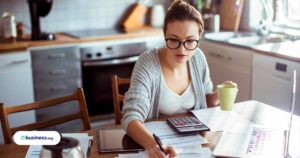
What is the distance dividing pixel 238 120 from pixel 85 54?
6.20ft

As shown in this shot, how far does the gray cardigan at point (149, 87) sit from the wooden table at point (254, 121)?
167 mm

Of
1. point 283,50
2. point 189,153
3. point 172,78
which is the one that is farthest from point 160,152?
point 283,50

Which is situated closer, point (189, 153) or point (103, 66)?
point (189, 153)

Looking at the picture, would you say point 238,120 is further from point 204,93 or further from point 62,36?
point 62,36

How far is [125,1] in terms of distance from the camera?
158 inches

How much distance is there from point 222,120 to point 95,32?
2.21 metres

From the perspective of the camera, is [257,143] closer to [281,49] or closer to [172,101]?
[172,101]

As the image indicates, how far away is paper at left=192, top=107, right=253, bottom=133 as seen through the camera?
1.59 meters

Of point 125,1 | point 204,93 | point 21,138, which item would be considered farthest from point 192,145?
point 125,1

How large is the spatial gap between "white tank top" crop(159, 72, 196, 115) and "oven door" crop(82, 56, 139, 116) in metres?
1.63

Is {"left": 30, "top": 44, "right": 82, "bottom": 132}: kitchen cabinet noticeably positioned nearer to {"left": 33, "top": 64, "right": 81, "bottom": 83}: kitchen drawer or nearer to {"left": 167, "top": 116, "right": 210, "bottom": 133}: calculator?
{"left": 33, "top": 64, "right": 81, "bottom": 83}: kitchen drawer

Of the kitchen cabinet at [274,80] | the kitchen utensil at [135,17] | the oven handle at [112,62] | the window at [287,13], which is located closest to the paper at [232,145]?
the kitchen cabinet at [274,80]

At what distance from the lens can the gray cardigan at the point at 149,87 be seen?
1565mm

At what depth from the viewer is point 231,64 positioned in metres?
3.22
